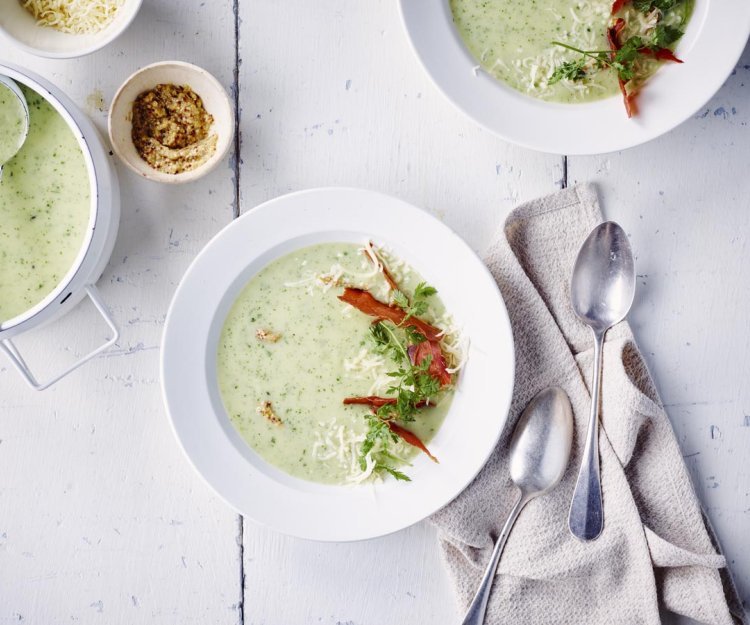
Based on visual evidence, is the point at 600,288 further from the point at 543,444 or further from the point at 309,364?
the point at 309,364

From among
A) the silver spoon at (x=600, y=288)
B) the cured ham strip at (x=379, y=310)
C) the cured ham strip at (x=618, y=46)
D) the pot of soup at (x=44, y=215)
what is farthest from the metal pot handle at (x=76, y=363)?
the cured ham strip at (x=618, y=46)

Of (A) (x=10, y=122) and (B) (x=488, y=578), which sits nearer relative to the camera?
(A) (x=10, y=122)

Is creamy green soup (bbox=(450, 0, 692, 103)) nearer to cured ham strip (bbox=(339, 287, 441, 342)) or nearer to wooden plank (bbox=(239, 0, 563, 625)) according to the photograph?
wooden plank (bbox=(239, 0, 563, 625))

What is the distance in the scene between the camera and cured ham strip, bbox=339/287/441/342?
1.94 m

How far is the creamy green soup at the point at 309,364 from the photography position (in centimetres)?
199

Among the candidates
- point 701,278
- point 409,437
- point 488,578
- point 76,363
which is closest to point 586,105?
point 701,278

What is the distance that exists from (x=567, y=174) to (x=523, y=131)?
0.24m

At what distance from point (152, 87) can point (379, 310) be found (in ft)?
2.76

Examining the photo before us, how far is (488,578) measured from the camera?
2.03m

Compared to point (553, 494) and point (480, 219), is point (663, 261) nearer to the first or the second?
point (480, 219)

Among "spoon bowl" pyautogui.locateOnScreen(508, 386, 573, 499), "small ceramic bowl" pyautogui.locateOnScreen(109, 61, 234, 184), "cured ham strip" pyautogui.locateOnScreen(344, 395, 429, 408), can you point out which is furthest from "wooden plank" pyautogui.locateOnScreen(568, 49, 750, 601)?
"small ceramic bowl" pyautogui.locateOnScreen(109, 61, 234, 184)

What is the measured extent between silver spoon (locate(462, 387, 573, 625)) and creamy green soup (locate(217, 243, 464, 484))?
232mm

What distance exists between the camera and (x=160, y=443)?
7.09 ft

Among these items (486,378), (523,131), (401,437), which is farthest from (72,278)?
(523,131)
